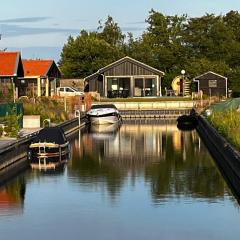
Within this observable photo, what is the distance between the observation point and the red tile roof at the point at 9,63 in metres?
57.1

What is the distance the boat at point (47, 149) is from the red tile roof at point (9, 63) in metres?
24.4

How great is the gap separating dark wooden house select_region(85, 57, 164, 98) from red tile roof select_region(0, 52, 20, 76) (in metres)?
19.3

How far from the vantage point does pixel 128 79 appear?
3073 inches

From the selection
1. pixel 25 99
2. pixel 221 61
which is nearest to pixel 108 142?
pixel 25 99

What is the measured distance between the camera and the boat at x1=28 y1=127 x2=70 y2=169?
105ft

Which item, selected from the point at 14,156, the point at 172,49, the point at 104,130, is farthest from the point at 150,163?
the point at 172,49

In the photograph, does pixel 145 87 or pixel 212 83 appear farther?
pixel 212 83

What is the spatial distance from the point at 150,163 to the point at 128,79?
147ft

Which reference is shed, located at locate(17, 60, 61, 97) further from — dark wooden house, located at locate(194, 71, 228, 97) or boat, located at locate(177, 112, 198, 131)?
dark wooden house, located at locate(194, 71, 228, 97)

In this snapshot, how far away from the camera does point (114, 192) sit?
25.2m

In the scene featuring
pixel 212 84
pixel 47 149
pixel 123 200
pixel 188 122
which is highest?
pixel 212 84

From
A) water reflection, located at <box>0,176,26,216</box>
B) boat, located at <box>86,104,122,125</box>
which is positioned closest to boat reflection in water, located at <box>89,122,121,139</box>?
boat, located at <box>86,104,122,125</box>

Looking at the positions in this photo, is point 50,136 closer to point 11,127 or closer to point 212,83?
point 11,127

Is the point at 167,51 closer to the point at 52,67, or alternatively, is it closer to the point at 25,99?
the point at 52,67
